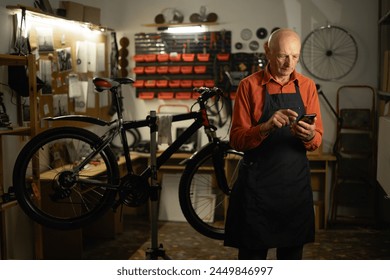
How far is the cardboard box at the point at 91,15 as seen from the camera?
13.4 feet

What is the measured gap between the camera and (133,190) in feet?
8.73

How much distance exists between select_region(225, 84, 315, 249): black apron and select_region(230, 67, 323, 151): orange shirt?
0.08 ft

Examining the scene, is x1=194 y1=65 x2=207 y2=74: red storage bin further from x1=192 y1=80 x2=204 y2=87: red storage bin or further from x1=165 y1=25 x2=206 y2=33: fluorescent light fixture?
x1=165 y1=25 x2=206 y2=33: fluorescent light fixture

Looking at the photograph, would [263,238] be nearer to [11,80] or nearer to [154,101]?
[11,80]

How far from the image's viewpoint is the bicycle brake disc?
262cm

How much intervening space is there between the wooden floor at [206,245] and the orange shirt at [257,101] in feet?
6.19

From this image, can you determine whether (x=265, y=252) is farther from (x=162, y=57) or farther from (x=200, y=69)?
(x=162, y=57)

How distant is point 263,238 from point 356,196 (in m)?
2.84

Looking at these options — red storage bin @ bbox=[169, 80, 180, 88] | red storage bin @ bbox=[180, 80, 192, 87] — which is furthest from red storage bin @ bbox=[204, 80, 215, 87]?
red storage bin @ bbox=[169, 80, 180, 88]

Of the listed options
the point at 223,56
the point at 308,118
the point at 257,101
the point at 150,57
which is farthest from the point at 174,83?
the point at 308,118

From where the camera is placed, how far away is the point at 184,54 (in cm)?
467

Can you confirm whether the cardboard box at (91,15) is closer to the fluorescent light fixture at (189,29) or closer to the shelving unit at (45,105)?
the shelving unit at (45,105)

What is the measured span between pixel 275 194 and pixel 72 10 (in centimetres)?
246
